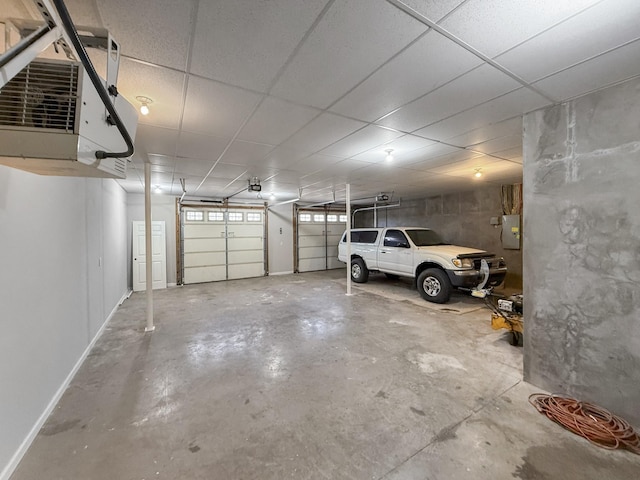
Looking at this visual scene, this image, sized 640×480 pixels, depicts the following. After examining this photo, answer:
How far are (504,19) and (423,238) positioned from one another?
5.43 m

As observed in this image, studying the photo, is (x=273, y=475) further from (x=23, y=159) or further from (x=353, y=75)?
(x=353, y=75)

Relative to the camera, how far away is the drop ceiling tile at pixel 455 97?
189 cm

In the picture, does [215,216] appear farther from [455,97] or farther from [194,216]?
[455,97]

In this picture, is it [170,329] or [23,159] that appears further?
[170,329]

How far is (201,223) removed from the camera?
821 centimetres

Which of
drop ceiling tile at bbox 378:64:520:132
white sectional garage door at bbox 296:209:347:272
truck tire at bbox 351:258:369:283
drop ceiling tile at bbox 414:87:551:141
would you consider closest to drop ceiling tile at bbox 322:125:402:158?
drop ceiling tile at bbox 378:64:520:132

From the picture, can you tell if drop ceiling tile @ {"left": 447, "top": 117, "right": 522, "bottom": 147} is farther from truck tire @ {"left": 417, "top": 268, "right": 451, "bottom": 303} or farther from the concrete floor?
truck tire @ {"left": 417, "top": 268, "right": 451, "bottom": 303}

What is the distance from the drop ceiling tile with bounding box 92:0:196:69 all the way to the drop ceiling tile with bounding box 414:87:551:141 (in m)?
2.36

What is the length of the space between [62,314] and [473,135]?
4841mm

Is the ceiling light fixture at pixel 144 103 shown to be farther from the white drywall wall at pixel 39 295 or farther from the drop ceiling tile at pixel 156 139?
the white drywall wall at pixel 39 295

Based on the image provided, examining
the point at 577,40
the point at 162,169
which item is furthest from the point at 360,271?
the point at 577,40

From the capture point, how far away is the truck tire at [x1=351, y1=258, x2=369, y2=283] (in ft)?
25.3

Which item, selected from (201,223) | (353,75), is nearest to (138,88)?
(353,75)

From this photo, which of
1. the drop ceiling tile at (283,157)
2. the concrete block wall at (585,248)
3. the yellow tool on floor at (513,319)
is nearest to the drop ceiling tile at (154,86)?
the drop ceiling tile at (283,157)
